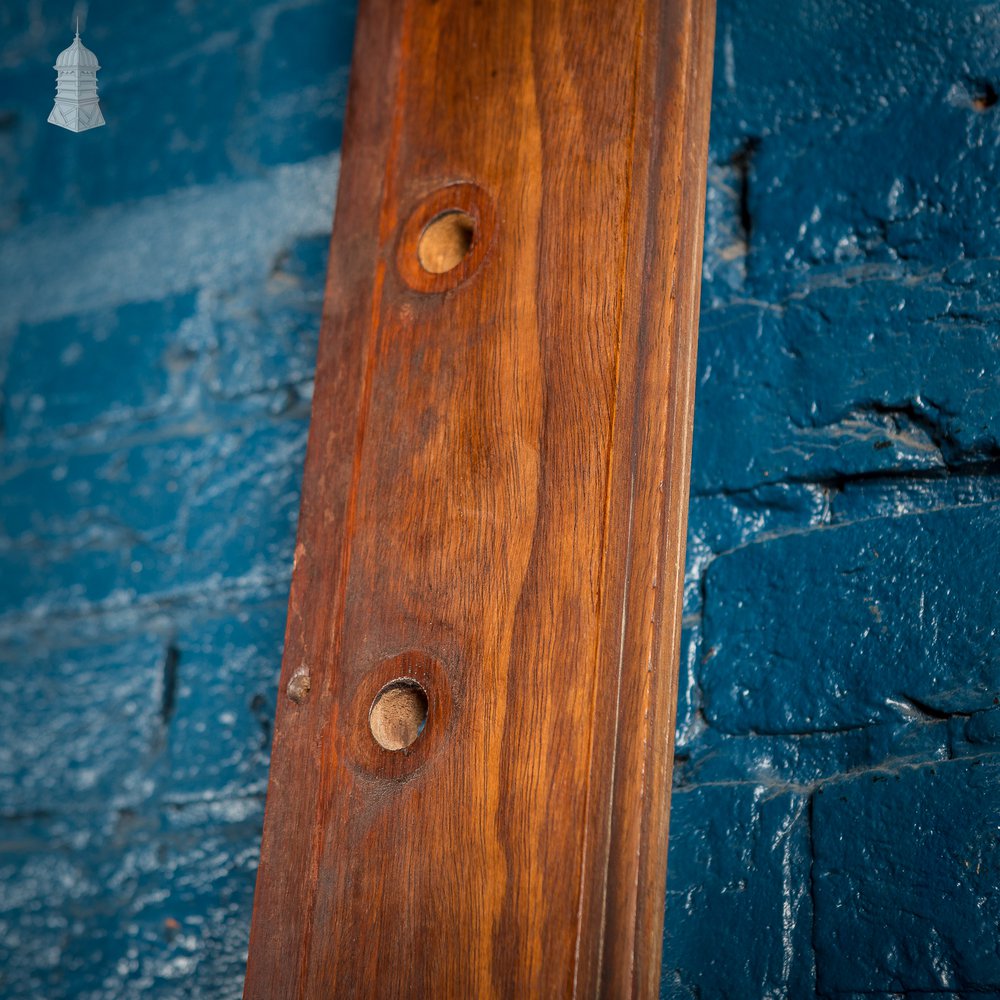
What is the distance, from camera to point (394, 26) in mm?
1043

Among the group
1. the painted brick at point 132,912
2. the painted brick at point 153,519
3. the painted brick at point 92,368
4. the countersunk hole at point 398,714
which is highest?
the painted brick at point 92,368

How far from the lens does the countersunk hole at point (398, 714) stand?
825 mm

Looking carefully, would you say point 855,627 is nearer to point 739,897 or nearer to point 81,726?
point 739,897

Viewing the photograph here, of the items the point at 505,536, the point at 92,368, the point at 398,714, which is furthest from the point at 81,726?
the point at 505,536

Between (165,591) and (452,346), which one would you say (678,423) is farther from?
(165,591)

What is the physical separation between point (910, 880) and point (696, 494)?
1.29ft

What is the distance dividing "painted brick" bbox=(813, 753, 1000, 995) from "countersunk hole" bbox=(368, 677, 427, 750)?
1.19 feet

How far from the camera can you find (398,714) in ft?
2.75

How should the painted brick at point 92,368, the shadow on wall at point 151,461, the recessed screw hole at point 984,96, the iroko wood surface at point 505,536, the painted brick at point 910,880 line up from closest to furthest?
1. the iroko wood surface at point 505,536
2. the painted brick at point 910,880
3. the recessed screw hole at point 984,96
4. the shadow on wall at point 151,461
5. the painted brick at point 92,368

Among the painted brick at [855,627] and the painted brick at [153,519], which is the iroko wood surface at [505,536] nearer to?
the painted brick at [855,627]

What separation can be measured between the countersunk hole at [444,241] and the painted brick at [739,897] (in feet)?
1.70

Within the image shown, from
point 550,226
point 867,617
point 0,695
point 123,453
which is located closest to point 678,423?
point 550,226

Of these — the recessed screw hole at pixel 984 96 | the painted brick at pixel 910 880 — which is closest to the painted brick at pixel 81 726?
the painted brick at pixel 910 880

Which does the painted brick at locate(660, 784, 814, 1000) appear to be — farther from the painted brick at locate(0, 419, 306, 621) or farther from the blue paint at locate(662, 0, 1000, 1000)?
the painted brick at locate(0, 419, 306, 621)
